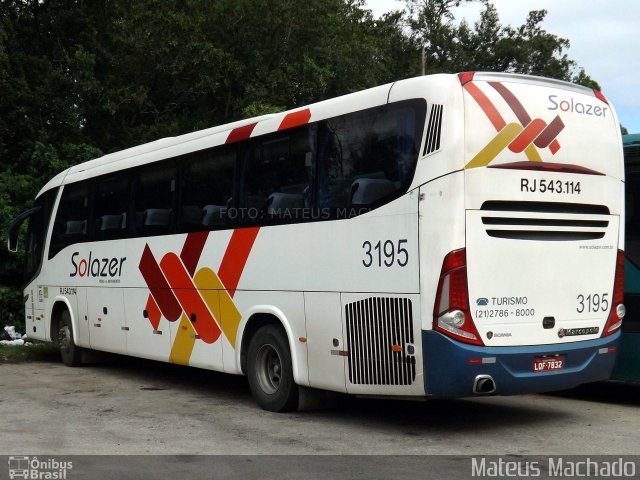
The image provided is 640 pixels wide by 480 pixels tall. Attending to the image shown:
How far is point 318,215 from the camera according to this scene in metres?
9.50

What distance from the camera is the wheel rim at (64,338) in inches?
612

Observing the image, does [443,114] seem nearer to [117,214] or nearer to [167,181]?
[167,181]

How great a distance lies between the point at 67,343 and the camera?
1563cm

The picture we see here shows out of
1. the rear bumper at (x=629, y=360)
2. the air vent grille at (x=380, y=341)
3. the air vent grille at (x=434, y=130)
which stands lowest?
the rear bumper at (x=629, y=360)

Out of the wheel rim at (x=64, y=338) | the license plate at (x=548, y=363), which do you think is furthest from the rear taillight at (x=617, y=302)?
the wheel rim at (x=64, y=338)

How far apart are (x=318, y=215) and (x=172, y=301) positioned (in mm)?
3540

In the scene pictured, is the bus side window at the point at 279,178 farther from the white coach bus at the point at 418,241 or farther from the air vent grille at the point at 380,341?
the air vent grille at the point at 380,341

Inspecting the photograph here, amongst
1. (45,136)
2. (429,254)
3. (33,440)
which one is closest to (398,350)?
Answer: (429,254)

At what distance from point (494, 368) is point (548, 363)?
683mm

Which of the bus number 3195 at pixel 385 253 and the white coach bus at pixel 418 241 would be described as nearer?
the white coach bus at pixel 418 241

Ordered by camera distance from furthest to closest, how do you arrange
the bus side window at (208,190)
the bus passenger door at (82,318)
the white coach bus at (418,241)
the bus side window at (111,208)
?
1. the bus passenger door at (82,318)
2. the bus side window at (111,208)
3. the bus side window at (208,190)
4. the white coach bus at (418,241)

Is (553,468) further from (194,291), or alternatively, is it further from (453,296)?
(194,291)

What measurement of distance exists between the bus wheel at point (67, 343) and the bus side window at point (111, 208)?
2.05m

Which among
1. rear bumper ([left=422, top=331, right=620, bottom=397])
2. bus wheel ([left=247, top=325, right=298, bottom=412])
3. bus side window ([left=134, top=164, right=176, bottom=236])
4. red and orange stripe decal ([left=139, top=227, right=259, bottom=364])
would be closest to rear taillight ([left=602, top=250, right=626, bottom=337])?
rear bumper ([left=422, top=331, right=620, bottom=397])
